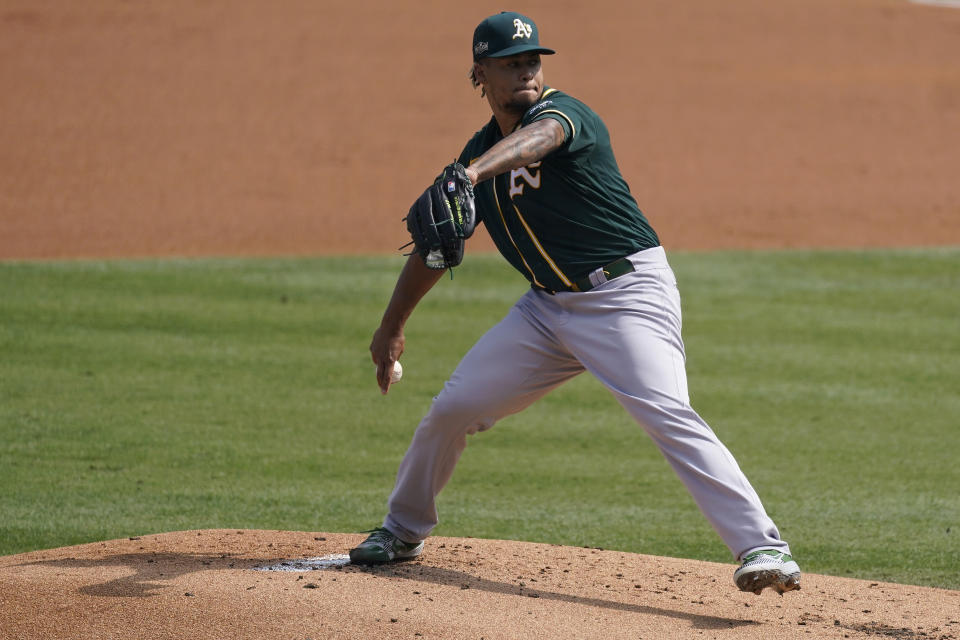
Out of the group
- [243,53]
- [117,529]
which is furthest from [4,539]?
[243,53]

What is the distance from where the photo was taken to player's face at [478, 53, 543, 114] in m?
4.18

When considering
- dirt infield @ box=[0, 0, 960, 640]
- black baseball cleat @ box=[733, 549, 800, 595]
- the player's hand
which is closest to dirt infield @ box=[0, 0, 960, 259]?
dirt infield @ box=[0, 0, 960, 640]

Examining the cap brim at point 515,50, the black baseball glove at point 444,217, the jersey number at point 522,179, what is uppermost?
the cap brim at point 515,50

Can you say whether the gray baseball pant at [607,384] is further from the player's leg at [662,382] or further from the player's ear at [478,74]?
the player's ear at [478,74]

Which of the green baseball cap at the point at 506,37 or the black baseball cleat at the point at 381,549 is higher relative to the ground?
the green baseball cap at the point at 506,37

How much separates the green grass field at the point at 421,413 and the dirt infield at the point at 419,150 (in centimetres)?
122

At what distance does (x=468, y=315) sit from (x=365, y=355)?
5.10ft

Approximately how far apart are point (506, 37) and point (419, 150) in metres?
14.7

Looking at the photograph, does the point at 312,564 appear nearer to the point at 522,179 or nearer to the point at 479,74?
the point at 522,179

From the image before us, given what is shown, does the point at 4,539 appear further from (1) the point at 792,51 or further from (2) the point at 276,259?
(1) the point at 792,51

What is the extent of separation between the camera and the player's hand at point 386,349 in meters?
4.63

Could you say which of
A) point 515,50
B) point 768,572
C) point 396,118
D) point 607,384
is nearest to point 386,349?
point 607,384

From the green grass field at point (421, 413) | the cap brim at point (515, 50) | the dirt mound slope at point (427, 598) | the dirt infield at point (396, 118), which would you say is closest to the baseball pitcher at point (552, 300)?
the cap brim at point (515, 50)

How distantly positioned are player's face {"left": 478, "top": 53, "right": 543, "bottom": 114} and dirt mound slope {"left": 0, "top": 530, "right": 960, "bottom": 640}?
5.33ft
